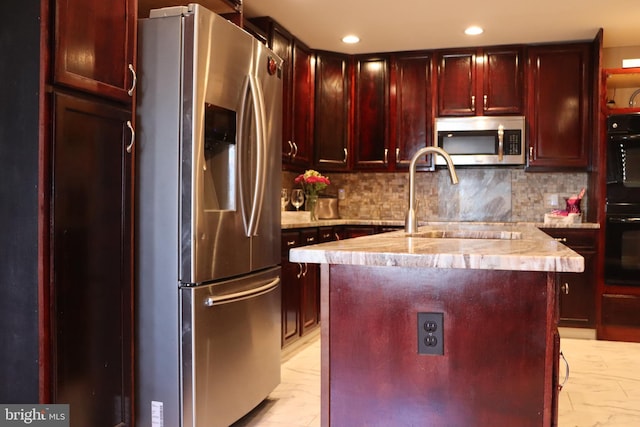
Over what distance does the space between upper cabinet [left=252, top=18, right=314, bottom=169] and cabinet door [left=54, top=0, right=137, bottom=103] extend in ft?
6.71

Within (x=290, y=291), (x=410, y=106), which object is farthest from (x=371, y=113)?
(x=290, y=291)

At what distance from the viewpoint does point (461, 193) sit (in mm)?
4941

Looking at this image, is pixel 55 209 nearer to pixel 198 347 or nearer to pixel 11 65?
pixel 11 65

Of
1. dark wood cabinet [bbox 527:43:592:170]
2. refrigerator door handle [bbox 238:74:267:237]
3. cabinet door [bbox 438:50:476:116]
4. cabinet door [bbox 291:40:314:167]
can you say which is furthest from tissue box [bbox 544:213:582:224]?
refrigerator door handle [bbox 238:74:267:237]

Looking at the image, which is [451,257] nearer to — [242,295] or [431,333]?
[431,333]

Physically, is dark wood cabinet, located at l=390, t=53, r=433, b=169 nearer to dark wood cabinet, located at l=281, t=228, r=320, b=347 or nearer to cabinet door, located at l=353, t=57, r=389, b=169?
cabinet door, located at l=353, t=57, r=389, b=169

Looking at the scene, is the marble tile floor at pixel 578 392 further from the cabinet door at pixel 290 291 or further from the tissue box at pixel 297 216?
the tissue box at pixel 297 216

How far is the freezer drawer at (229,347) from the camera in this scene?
2088 millimetres

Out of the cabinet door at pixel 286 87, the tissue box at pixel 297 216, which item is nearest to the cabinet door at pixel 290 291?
the tissue box at pixel 297 216

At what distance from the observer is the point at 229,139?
2.32 m

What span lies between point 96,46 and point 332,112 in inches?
122

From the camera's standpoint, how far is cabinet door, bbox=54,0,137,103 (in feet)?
5.49

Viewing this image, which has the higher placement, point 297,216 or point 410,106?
point 410,106

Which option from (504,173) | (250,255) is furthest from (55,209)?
(504,173)
